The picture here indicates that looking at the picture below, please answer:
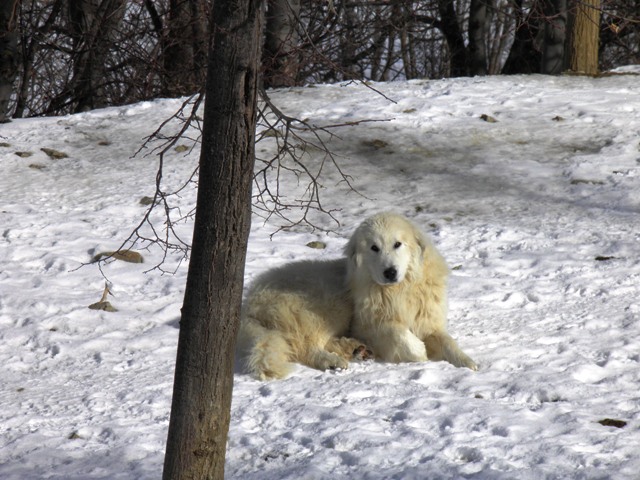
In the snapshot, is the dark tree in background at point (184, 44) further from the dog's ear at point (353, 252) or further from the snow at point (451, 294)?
the dog's ear at point (353, 252)

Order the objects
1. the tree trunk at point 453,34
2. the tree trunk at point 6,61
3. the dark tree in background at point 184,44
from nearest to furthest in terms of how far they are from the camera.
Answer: the dark tree in background at point 184,44
the tree trunk at point 6,61
the tree trunk at point 453,34

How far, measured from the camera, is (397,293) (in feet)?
18.8

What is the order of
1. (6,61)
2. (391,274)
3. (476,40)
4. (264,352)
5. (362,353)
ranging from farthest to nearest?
(476,40)
(6,61)
(362,353)
(391,274)
(264,352)

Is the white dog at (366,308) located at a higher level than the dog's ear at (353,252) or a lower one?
lower

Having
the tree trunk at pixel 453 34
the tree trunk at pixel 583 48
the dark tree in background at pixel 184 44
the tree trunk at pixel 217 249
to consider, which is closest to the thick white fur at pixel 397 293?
the tree trunk at pixel 217 249

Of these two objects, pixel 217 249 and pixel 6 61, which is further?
pixel 6 61

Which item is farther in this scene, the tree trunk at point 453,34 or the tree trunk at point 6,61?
the tree trunk at point 453,34

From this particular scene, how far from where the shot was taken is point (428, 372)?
5.26 m

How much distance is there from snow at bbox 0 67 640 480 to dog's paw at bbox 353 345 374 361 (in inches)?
7.4

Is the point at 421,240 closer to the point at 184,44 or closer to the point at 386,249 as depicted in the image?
the point at 386,249

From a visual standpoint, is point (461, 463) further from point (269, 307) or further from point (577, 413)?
point (269, 307)

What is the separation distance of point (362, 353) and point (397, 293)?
0.47 metres

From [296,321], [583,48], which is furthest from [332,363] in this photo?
[583,48]

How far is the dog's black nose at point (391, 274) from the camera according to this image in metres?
5.55
